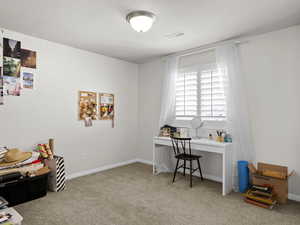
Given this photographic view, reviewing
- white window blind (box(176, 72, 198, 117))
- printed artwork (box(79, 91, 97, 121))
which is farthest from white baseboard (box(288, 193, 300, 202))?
printed artwork (box(79, 91, 97, 121))

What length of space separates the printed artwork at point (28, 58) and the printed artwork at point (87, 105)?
0.93 metres

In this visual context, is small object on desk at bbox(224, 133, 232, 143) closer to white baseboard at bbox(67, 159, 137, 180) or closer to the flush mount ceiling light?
the flush mount ceiling light

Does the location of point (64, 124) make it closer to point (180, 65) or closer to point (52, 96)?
point (52, 96)

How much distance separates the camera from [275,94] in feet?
9.48

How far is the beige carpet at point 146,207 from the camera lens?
7.25 feet

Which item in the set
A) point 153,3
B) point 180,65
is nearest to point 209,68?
point 180,65

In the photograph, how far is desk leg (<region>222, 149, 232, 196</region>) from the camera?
2900mm

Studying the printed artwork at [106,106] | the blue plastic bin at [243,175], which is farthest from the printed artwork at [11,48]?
the blue plastic bin at [243,175]

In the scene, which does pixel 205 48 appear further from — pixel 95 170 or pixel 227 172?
pixel 95 170

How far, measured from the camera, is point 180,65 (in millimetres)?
4031

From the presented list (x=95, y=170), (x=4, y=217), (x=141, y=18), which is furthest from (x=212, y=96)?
(x=4, y=217)

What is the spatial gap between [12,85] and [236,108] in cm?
354

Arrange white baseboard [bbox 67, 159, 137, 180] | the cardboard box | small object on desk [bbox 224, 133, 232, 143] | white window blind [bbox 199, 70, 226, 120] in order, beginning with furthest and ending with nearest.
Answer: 1. white baseboard [bbox 67, 159, 137, 180]
2. white window blind [bbox 199, 70, 226, 120]
3. small object on desk [bbox 224, 133, 232, 143]
4. the cardboard box

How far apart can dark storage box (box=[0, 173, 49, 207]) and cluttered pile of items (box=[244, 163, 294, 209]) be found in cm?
292
